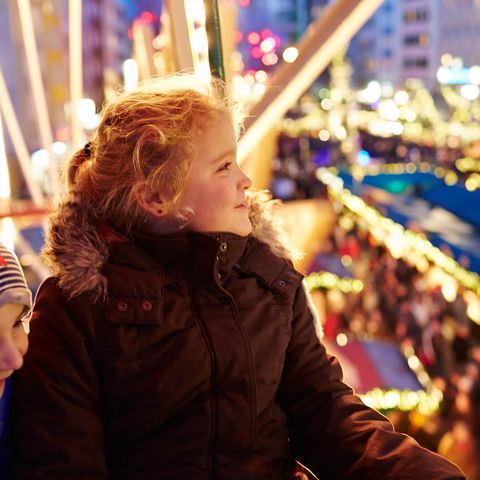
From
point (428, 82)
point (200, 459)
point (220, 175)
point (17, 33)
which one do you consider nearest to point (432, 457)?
point (200, 459)

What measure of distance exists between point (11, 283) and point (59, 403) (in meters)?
0.30

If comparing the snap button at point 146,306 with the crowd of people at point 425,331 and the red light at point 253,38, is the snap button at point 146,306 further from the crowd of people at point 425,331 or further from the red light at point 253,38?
the red light at point 253,38

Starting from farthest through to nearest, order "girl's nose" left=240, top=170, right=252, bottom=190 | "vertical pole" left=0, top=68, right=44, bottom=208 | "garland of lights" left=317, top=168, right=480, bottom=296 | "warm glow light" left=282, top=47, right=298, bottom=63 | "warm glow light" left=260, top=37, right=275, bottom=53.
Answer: "warm glow light" left=260, top=37, right=275, bottom=53 → "garland of lights" left=317, top=168, right=480, bottom=296 → "vertical pole" left=0, top=68, right=44, bottom=208 → "warm glow light" left=282, top=47, right=298, bottom=63 → "girl's nose" left=240, top=170, right=252, bottom=190

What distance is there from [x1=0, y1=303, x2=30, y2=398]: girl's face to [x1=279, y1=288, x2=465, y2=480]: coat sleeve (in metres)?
0.65

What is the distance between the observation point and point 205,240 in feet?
4.83

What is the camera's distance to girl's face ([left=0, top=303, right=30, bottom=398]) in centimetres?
121

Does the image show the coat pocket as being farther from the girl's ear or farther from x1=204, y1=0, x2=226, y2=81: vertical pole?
x1=204, y1=0, x2=226, y2=81: vertical pole

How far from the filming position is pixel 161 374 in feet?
4.65

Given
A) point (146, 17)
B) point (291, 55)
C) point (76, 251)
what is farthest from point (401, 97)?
point (76, 251)


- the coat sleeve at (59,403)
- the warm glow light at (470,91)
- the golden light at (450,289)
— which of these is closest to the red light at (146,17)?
the golden light at (450,289)

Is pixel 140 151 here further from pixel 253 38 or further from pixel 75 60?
pixel 253 38

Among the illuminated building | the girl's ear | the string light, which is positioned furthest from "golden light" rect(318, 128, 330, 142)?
the girl's ear

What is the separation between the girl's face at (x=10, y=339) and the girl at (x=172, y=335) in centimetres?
13

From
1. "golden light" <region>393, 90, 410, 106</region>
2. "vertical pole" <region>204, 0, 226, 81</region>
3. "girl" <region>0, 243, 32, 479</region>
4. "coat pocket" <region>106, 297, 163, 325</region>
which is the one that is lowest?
"golden light" <region>393, 90, 410, 106</region>
